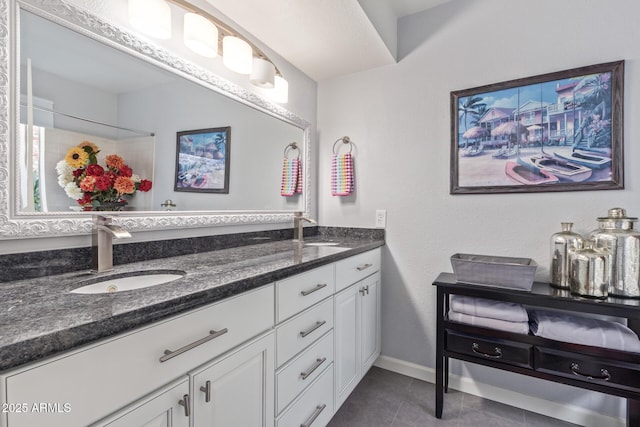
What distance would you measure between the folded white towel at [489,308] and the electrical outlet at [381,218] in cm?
68

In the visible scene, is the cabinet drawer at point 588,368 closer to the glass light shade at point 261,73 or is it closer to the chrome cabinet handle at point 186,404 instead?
the chrome cabinet handle at point 186,404

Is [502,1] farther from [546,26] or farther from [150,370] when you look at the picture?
[150,370]

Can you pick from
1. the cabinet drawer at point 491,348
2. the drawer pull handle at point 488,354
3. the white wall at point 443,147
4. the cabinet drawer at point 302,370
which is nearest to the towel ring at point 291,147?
the white wall at point 443,147

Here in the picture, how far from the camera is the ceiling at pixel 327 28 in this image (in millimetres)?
1477

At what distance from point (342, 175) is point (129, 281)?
4.88ft

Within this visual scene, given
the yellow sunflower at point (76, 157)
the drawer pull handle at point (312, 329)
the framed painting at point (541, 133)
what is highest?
the framed painting at point (541, 133)

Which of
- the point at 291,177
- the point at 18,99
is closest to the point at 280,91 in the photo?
the point at 291,177

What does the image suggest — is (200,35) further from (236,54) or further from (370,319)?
(370,319)

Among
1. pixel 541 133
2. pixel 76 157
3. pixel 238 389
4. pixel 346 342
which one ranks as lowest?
pixel 346 342

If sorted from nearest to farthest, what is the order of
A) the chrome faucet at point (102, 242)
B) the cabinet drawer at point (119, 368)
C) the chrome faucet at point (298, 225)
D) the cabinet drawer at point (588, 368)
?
the cabinet drawer at point (119, 368) < the chrome faucet at point (102, 242) < the cabinet drawer at point (588, 368) < the chrome faucet at point (298, 225)

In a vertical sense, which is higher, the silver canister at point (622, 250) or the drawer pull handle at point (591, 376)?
the silver canister at point (622, 250)

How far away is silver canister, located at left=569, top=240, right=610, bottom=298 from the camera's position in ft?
4.22

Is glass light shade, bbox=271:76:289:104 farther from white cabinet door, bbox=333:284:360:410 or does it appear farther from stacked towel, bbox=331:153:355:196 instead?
white cabinet door, bbox=333:284:360:410

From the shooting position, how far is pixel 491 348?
4.67ft
